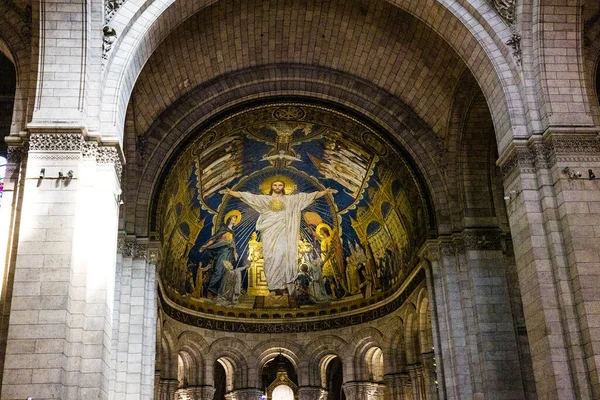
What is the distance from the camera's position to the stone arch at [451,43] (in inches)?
506

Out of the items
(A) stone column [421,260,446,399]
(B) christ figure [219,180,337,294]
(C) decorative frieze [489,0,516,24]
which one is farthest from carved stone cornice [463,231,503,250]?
(B) christ figure [219,180,337,294]

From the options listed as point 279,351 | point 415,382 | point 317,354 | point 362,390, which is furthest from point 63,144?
point 362,390

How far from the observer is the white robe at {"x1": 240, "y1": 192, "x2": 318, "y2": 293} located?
955 inches

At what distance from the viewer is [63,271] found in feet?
35.6

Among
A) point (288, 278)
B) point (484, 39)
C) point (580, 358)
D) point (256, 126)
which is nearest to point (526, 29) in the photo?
point (484, 39)

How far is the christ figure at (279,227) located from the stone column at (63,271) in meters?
11.4

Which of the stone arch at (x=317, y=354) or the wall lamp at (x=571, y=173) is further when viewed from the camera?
the stone arch at (x=317, y=354)

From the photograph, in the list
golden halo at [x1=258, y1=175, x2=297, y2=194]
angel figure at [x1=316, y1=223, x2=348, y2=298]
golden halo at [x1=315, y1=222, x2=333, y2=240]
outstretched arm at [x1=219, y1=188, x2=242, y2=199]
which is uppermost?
golden halo at [x1=258, y1=175, x2=297, y2=194]

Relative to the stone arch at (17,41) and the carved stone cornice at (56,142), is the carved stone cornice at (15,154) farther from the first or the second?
the stone arch at (17,41)

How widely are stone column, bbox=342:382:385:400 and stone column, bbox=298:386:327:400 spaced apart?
0.89 meters

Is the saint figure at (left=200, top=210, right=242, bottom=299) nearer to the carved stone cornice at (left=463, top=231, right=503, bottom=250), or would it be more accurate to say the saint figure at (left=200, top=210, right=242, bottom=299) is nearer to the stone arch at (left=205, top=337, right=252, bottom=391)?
the stone arch at (left=205, top=337, right=252, bottom=391)

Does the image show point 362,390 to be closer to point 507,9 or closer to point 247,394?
point 247,394

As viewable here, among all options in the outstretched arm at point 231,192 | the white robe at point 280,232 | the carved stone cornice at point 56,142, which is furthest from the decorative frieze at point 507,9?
the outstretched arm at point 231,192

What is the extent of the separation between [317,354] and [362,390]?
1983mm
